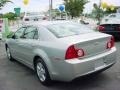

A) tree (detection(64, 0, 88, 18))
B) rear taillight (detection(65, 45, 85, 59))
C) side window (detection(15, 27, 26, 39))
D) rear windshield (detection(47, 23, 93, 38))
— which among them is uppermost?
tree (detection(64, 0, 88, 18))

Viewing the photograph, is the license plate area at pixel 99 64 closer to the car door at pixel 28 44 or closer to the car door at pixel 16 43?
the car door at pixel 28 44

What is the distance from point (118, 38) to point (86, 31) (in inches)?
305

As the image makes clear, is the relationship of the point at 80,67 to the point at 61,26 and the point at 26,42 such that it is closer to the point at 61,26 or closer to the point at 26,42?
the point at 61,26

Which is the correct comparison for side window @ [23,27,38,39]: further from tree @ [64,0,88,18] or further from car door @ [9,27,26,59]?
tree @ [64,0,88,18]

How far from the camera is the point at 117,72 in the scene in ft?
22.4

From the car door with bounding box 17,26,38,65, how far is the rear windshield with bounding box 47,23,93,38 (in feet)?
1.72

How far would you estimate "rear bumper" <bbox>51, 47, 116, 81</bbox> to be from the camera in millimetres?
5117

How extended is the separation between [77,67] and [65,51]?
407mm

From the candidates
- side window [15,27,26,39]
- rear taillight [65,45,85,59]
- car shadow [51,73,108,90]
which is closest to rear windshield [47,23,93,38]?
rear taillight [65,45,85,59]

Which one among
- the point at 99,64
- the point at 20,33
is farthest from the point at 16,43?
the point at 99,64

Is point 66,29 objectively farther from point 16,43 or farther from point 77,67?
point 16,43

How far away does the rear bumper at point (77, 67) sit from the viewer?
16.8ft

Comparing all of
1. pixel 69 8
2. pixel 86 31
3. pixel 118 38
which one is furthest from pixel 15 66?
pixel 69 8

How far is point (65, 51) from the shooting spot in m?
5.19
